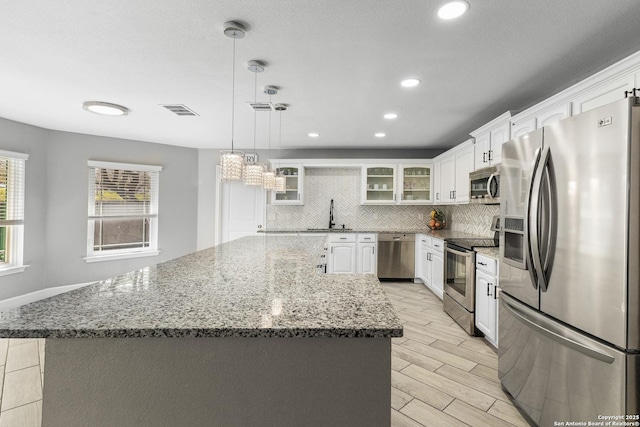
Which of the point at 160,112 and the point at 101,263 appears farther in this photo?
the point at 101,263

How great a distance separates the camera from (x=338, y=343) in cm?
98

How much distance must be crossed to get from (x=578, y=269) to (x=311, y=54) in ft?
6.77

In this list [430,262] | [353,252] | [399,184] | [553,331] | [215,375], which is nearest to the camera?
[215,375]

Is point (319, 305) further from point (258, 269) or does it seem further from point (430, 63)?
point (430, 63)

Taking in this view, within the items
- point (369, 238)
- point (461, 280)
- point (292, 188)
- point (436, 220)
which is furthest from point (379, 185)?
point (461, 280)

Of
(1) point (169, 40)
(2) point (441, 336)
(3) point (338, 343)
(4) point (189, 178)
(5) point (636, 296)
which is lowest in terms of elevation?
(2) point (441, 336)

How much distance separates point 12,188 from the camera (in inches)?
158

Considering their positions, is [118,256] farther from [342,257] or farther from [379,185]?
[379,185]

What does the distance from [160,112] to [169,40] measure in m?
1.80

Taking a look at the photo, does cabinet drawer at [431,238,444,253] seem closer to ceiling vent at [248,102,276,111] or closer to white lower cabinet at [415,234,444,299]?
white lower cabinet at [415,234,444,299]

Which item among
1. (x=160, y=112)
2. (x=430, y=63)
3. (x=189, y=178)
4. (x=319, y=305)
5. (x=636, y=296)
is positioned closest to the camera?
(x=319, y=305)

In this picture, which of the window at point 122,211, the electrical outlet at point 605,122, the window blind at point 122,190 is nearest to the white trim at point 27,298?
the window at point 122,211

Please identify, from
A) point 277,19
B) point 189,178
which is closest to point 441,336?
point 277,19

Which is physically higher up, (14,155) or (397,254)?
(14,155)
